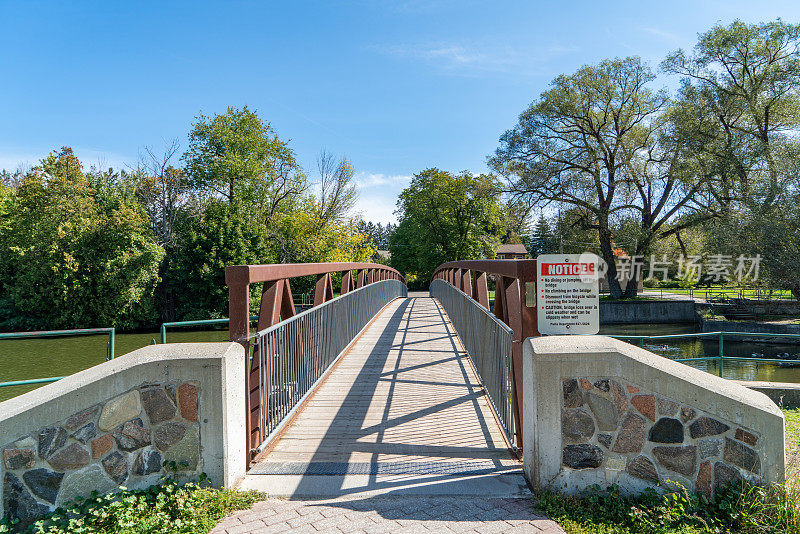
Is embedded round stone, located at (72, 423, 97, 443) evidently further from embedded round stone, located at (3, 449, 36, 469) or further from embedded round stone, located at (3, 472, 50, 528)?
embedded round stone, located at (3, 472, 50, 528)

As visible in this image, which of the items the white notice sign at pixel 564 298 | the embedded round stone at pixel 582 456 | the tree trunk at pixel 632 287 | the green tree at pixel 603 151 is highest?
the green tree at pixel 603 151

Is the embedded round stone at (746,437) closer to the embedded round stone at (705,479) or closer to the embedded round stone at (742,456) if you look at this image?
the embedded round stone at (742,456)

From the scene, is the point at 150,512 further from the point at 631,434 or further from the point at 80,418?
the point at 631,434

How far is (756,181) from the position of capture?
2369 cm

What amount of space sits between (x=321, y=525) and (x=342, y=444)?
4.13 ft

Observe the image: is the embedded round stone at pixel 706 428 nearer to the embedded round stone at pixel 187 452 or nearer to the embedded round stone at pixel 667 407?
the embedded round stone at pixel 667 407

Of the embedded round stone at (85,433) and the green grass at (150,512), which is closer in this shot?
the green grass at (150,512)

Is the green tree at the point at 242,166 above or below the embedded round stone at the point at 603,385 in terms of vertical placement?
above

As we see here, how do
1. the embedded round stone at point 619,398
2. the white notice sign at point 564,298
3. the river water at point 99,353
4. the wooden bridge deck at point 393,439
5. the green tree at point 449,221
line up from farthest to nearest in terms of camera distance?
the green tree at point 449,221, the river water at point 99,353, the white notice sign at point 564,298, the wooden bridge deck at point 393,439, the embedded round stone at point 619,398

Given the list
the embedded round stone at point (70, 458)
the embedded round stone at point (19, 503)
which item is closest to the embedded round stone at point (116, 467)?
the embedded round stone at point (70, 458)

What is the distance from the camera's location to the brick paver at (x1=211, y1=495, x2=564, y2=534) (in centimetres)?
270

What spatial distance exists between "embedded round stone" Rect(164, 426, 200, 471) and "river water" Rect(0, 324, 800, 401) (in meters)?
13.7

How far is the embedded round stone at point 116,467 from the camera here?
3.00 metres

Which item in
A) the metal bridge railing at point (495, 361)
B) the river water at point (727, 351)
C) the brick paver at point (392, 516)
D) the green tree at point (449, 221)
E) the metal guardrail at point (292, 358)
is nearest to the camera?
the brick paver at point (392, 516)
